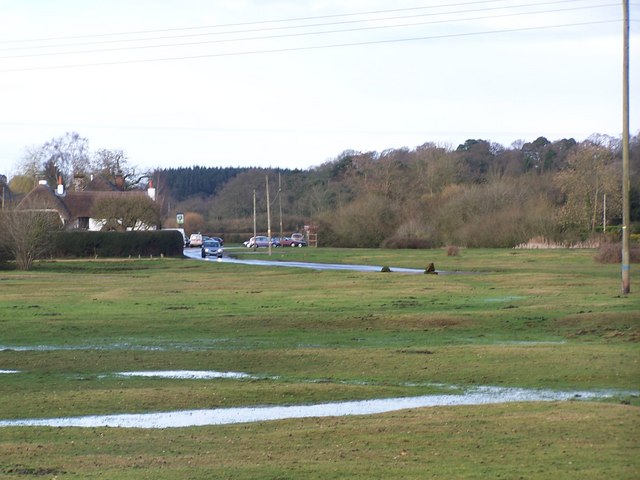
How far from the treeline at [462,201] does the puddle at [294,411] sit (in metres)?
42.8

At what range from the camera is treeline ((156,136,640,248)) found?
3401 inches

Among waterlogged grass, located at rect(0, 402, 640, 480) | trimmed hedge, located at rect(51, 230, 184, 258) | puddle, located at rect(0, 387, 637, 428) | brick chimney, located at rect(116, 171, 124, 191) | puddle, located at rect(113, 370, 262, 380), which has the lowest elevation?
puddle, located at rect(113, 370, 262, 380)

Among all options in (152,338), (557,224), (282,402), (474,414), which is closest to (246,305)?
(152,338)

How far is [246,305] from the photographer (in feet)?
100

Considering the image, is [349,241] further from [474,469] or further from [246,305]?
[474,469]

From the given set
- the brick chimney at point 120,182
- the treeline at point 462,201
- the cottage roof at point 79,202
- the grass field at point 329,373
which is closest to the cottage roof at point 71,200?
the cottage roof at point 79,202

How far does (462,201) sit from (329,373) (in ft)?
254

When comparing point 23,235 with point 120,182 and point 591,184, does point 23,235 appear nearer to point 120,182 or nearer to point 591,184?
point 591,184

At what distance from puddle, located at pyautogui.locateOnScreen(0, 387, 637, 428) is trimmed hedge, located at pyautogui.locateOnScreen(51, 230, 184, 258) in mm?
53905

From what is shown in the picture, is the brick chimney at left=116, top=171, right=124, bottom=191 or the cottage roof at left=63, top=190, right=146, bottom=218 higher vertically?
the brick chimney at left=116, top=171, right=124, bottom=191

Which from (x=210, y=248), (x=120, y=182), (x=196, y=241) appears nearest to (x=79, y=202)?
(x=196, y=241)

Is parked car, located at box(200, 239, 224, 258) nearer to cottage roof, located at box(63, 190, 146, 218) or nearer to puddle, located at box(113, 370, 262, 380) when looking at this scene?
cottage roof, located at box(63, 190, 146, 218)

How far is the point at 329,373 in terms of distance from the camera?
57.0 ft

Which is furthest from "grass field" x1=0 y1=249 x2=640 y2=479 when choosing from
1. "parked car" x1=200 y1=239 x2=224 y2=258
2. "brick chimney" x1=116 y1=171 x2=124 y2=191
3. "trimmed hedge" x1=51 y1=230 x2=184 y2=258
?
"brick chimney" x1=116 y1=171 x2=124 y2=191
